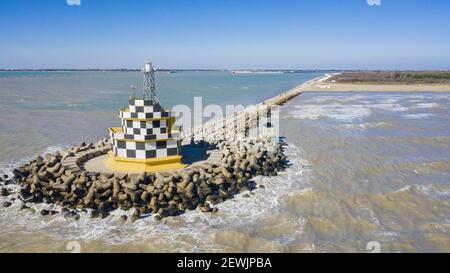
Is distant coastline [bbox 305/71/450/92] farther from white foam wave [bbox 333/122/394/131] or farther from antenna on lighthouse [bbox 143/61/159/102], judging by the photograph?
antenna on lighthouse [bbox 143/61/159/102]

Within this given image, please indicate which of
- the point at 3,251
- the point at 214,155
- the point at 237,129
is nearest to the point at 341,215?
the point at 214,155

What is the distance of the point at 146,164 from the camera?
38.5 ft

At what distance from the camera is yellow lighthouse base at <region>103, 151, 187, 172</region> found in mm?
11727

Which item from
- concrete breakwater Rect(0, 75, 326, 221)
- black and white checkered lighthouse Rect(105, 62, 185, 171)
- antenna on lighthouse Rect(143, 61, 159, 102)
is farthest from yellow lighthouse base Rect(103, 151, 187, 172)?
antenna on lighthouse Rect(143, 61, 159, 102)

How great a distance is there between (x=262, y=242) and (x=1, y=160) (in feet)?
41.7

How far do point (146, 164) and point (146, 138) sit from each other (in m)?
0.78

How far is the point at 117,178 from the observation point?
11.0 m

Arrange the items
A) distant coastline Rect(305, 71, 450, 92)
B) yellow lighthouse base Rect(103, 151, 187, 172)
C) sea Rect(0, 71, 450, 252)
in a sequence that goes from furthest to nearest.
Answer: distant coastline Rect(305, 71, 450, 92) → yellow lighthouse base Rect(103, 151, 187, 172) → sea Rect(0, 71, 450, 252)

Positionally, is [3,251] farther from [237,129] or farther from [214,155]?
[237,129]

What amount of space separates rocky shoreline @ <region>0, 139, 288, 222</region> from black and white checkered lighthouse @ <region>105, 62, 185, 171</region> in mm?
688

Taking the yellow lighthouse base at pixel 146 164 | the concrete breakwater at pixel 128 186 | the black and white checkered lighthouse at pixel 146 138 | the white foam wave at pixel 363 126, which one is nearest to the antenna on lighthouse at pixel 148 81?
the black and white checkered lighthouse at pixel 146 138

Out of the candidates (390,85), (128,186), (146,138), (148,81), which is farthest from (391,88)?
(128,186)
